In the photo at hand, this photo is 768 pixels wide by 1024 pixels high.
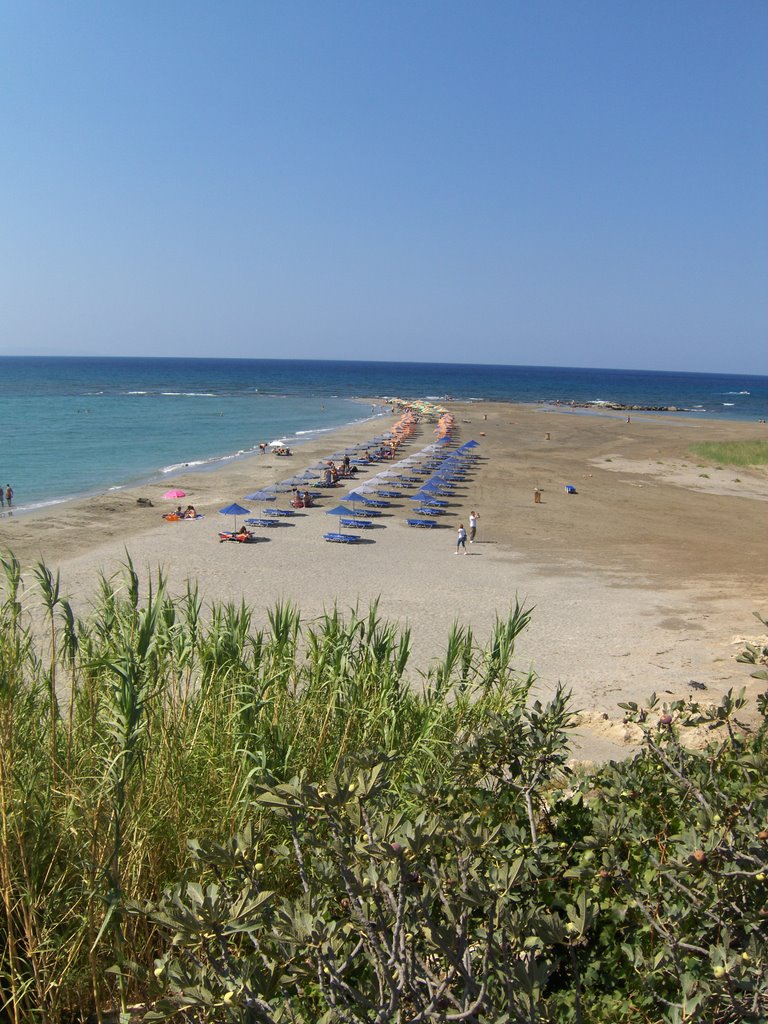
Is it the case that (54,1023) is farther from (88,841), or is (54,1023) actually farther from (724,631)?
(724,631)

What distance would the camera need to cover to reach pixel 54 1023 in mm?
3721

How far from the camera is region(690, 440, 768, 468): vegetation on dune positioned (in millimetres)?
45244

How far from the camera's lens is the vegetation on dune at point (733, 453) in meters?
45.2

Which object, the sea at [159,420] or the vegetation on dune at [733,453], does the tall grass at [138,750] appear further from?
the vegetation on dune at [733,453]

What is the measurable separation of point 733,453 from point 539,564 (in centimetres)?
3124

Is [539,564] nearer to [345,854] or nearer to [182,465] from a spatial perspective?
[345,854]

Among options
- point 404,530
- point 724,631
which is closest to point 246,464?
point 404,530

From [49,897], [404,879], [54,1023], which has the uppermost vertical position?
[404,879]

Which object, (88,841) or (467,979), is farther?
(88,841)

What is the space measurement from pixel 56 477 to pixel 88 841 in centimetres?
3487

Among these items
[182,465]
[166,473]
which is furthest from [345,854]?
[182,465]

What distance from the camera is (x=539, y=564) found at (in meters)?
21.9

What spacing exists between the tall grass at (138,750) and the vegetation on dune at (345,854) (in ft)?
0.07

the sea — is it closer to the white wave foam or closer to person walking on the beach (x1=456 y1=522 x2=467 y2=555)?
the white wave foam
